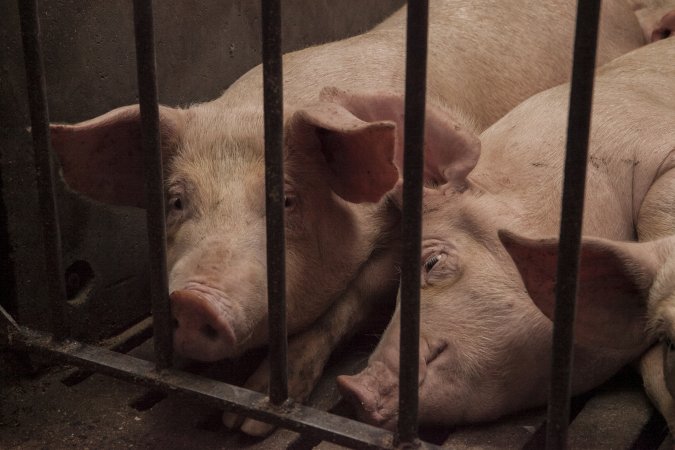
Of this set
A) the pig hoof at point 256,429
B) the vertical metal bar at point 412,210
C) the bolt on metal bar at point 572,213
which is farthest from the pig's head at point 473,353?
the bolt on metal bar at point 572,213

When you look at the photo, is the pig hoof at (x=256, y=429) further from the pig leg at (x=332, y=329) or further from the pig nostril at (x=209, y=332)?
the pig nostril at (x=209, y=332)

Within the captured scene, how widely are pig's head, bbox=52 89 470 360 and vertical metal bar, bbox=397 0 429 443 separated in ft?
1.26

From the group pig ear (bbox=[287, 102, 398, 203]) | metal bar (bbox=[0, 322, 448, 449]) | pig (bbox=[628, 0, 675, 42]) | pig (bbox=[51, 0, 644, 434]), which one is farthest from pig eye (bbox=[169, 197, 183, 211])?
pig (bbox=[628, 0, 675, 42])

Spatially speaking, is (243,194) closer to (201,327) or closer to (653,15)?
(201,327)

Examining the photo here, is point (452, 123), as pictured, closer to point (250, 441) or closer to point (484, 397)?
point (484, 397)

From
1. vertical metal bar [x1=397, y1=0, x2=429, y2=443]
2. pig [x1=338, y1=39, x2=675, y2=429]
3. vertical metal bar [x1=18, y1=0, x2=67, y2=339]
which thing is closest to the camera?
vertical metal bar [x1=397, y1=0, x2=429, y2=443]

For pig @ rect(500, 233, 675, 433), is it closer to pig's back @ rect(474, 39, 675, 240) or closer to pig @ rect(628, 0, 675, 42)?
pig's back @ rect(474, 39, 675, 240)

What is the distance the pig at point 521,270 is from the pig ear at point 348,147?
23 centimetres

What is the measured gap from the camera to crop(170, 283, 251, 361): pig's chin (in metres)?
1.91

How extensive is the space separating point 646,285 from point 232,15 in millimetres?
1868

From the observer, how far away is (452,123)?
229cm

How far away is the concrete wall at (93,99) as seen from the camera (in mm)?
2396

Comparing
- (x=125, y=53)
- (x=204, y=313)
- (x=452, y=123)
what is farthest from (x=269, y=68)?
(x=125, y=53)

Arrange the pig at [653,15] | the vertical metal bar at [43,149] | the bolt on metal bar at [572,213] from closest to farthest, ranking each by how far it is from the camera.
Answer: the bolt on metal bar at [572,213] < the vertical metal bar at [43,149] < the pig at [653,15]
